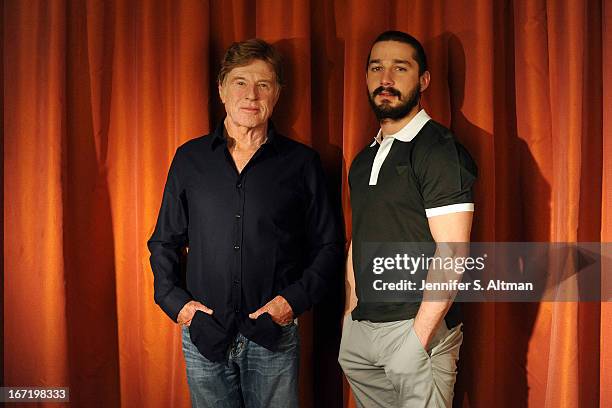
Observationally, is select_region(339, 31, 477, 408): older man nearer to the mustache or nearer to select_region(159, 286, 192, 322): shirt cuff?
the mustache

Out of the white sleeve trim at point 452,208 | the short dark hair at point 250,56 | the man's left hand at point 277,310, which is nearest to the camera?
the white sleeve trim at point 452,208

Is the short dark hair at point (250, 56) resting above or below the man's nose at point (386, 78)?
above

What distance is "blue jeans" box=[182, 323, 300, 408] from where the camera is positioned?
191 centimetres

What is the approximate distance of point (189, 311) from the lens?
189cm

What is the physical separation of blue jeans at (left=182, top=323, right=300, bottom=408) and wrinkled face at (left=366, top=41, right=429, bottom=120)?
73 centimetres

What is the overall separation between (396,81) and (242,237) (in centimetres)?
66

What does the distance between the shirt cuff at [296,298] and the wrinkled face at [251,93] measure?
1.68 feet

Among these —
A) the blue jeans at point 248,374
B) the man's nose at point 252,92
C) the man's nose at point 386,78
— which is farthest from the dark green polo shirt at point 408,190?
the man's nose at point 252,92

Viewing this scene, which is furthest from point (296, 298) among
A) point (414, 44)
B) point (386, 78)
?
point (414, 44)

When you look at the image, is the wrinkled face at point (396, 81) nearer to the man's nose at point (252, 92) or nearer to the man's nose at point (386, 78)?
the man's nose at point (386, 78)

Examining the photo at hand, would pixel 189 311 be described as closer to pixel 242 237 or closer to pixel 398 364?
pixel 242 237

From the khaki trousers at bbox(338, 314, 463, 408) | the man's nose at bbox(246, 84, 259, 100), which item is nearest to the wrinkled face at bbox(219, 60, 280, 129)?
the man's nose at bbox(246, 84, 259, 100)

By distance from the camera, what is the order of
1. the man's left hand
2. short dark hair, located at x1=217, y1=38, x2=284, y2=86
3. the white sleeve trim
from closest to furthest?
1. the white sleeve trim
2. the man's left hand
3. short dark hair, located at x1=217, y1=38, x2=284, y2=86

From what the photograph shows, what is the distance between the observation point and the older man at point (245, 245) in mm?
1902
